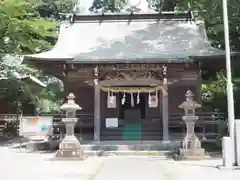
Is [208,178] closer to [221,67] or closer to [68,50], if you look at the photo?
[221,67]

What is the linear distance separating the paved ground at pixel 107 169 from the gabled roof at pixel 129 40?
17.2 ft

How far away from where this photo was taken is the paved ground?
9.93 m

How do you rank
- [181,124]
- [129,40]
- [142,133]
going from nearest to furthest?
[181,124]
[142,133]
[129,40]

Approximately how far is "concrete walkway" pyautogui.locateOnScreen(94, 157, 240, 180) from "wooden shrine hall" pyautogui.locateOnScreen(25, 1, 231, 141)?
4114 mm

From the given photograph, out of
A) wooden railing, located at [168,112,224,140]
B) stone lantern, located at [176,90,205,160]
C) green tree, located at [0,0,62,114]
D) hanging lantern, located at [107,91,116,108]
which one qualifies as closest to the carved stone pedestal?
stone lantern, located at [176,90,205,160]

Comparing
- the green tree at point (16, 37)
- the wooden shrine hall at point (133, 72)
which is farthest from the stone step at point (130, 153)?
the green tree at point (16, 37)

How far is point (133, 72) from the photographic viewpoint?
1795cm

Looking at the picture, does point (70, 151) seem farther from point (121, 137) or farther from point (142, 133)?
point (142, 133)

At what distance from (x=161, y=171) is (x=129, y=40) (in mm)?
10805

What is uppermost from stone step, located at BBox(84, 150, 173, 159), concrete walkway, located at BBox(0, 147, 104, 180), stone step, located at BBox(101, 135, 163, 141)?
stone step, located at BBox(101, 135, 163, 141)

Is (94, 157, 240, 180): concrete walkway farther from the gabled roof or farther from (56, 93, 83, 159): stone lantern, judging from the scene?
the gabled roof

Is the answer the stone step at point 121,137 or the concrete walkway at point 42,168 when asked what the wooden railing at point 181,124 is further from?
the concrete walkway at point 42,168

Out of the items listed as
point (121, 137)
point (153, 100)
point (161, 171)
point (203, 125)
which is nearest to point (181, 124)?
point (203, 125)

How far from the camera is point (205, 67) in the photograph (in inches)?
778
